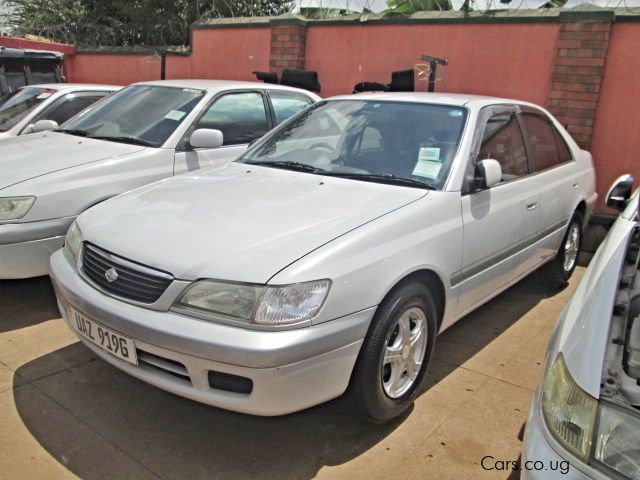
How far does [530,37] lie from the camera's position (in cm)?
624

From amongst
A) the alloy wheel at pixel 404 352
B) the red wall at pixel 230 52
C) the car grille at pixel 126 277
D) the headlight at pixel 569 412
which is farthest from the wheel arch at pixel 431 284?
the red wall at pixel 230 52

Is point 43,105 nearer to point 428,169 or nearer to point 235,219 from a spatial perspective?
point 235,219

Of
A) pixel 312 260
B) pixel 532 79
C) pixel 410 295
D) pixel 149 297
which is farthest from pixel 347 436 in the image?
pixel 532 79

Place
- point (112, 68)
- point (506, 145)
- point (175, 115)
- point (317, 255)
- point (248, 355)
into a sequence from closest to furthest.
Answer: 1. point (248, 355)
2. point (317, 255)
3. point (506, 145)
4. point (175, 115)
5. point (112, 68)

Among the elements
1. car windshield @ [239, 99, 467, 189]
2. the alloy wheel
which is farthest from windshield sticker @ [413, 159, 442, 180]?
the alloy wheel

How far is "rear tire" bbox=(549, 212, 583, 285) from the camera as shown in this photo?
184 inches

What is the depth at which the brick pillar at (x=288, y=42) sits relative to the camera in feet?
25.8

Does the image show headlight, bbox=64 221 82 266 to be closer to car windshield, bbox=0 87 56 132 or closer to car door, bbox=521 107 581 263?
car door, bbox=521 107 581 263

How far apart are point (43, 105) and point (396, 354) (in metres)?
5.83

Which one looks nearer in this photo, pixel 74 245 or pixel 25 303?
pixel 74 245

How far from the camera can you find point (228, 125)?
500cm

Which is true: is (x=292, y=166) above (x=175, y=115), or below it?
below

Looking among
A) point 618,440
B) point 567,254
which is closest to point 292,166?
point 618,440

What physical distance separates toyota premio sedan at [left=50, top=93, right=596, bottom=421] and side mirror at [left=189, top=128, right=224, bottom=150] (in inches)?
24.4
